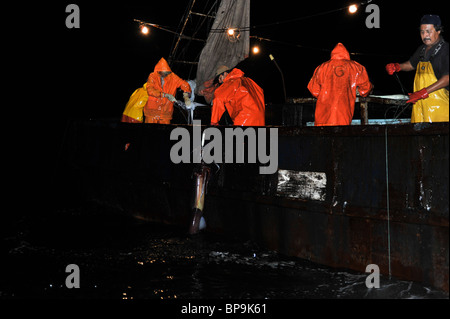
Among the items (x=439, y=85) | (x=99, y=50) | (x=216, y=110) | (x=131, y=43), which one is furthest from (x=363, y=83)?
(x=131, y=43)

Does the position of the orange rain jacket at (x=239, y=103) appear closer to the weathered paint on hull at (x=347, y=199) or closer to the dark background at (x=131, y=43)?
the weathered paint on hull at (x=347, y=199)

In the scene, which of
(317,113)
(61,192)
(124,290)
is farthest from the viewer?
(61,192)

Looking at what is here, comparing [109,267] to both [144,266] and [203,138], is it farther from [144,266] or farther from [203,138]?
[203,138]

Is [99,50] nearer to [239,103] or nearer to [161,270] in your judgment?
[239,103]

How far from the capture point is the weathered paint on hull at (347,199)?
15.8ft

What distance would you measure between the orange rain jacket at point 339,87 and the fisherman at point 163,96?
313 cm

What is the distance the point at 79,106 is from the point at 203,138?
19.3 meters

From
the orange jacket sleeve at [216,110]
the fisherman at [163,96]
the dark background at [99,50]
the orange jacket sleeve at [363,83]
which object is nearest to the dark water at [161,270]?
the orange jacket sleeve at [216,110]

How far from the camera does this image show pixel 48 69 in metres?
Answer: 25.4

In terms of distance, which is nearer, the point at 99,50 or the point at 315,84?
the point at 315,84

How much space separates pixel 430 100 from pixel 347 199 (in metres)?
1.40

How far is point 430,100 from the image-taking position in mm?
5445
